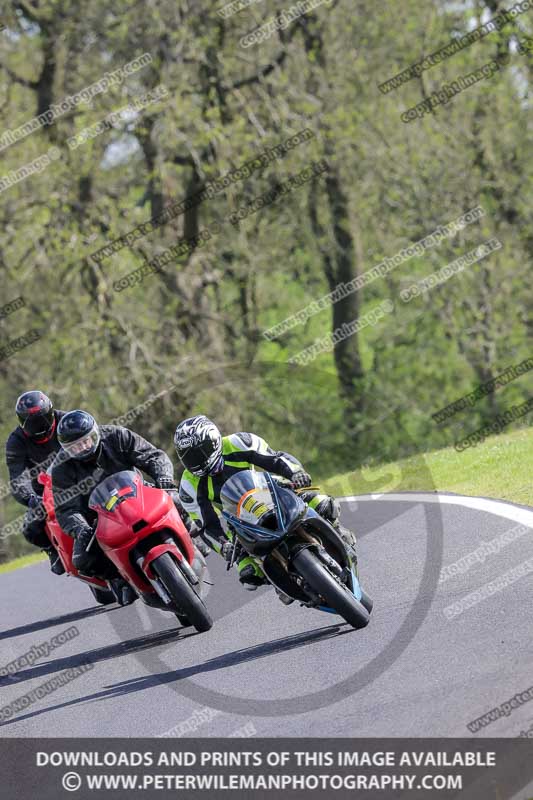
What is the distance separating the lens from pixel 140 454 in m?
8.66

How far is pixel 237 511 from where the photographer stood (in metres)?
6.93

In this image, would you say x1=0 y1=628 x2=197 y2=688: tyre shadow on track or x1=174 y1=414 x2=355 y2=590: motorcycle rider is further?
x1=0 y1=628 x2=197 y2=688: tyre shadow on track

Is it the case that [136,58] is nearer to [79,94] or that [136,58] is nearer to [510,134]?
[79,94]

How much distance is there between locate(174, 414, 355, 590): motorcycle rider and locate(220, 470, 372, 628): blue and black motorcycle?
0.17 m

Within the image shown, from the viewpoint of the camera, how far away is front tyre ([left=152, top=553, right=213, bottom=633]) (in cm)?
744

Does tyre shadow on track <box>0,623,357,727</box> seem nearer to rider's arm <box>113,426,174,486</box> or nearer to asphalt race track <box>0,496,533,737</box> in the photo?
asphalt race track <box>0,496,533,737</box>

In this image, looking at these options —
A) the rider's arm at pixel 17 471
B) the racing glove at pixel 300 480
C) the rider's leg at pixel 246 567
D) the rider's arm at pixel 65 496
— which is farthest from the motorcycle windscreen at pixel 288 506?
the rider's arm at pixel 17 471

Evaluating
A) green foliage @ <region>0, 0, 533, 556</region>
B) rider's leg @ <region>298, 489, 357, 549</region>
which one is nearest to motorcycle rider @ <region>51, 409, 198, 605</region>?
rider's leg @ <region>298, 489, 357, 549</region>

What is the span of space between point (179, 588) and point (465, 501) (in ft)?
11.8

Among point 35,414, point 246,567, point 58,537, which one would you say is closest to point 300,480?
point 246,567

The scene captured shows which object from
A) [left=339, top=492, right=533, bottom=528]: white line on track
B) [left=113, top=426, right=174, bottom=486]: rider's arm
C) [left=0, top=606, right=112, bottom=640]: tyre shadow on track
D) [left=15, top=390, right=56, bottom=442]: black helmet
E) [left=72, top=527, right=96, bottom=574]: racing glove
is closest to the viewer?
[left=72, top=527, right=96, bottom=574]: racing glove

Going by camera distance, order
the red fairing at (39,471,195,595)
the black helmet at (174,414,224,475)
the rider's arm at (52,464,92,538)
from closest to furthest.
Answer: the black helmet at (174,414,224,475) → the red fairing at (39,471,195,595) → the rider's arm at (52,464,92,538)

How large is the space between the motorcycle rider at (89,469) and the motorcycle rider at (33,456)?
51.7 inches
